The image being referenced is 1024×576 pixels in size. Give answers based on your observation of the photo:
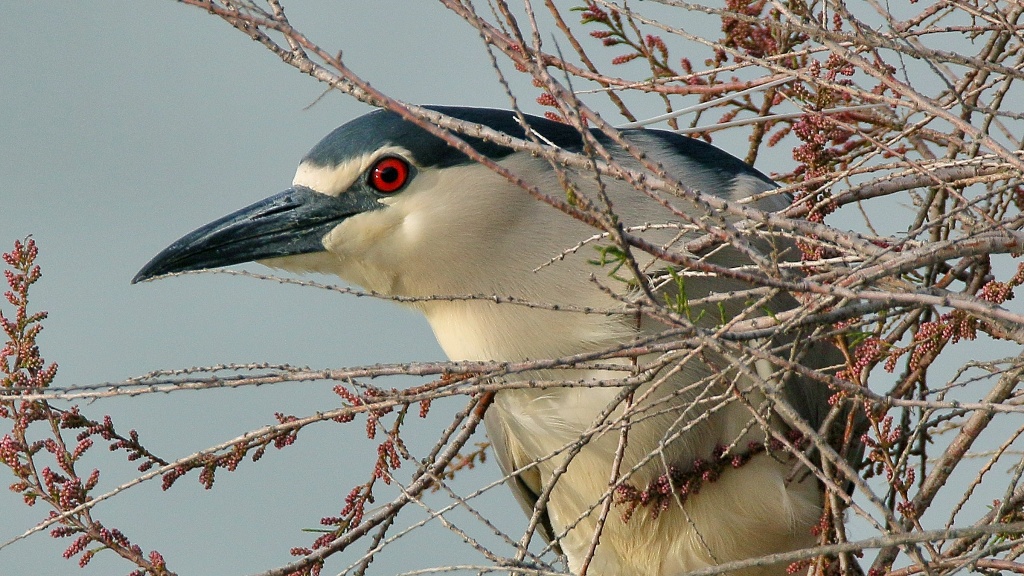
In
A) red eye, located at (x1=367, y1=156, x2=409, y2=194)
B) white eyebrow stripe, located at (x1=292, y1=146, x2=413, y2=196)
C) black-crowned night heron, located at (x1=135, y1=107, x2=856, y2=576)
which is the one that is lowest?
black-crowned night heron, located at (x1=135, y1=107, x2=856, y2=576)

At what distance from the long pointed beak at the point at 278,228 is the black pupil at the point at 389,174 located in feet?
0.18

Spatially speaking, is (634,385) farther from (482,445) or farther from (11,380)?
(482,445)

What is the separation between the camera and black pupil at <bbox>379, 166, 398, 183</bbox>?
2.41 meters

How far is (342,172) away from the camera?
7.89 ft

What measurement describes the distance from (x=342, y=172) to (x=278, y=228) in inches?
7.3

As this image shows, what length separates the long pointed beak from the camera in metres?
2.42

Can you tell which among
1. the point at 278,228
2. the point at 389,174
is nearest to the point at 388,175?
the point at 389,174

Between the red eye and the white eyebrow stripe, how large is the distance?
16mm

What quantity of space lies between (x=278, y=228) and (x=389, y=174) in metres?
0.27

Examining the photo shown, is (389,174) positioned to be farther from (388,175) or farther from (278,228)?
(278,228)

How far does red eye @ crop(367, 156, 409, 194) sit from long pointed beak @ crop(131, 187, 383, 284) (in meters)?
0.04

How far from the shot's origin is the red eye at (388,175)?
7.91ft

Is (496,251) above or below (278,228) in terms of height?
below

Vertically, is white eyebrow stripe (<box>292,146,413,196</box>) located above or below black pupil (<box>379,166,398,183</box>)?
above
